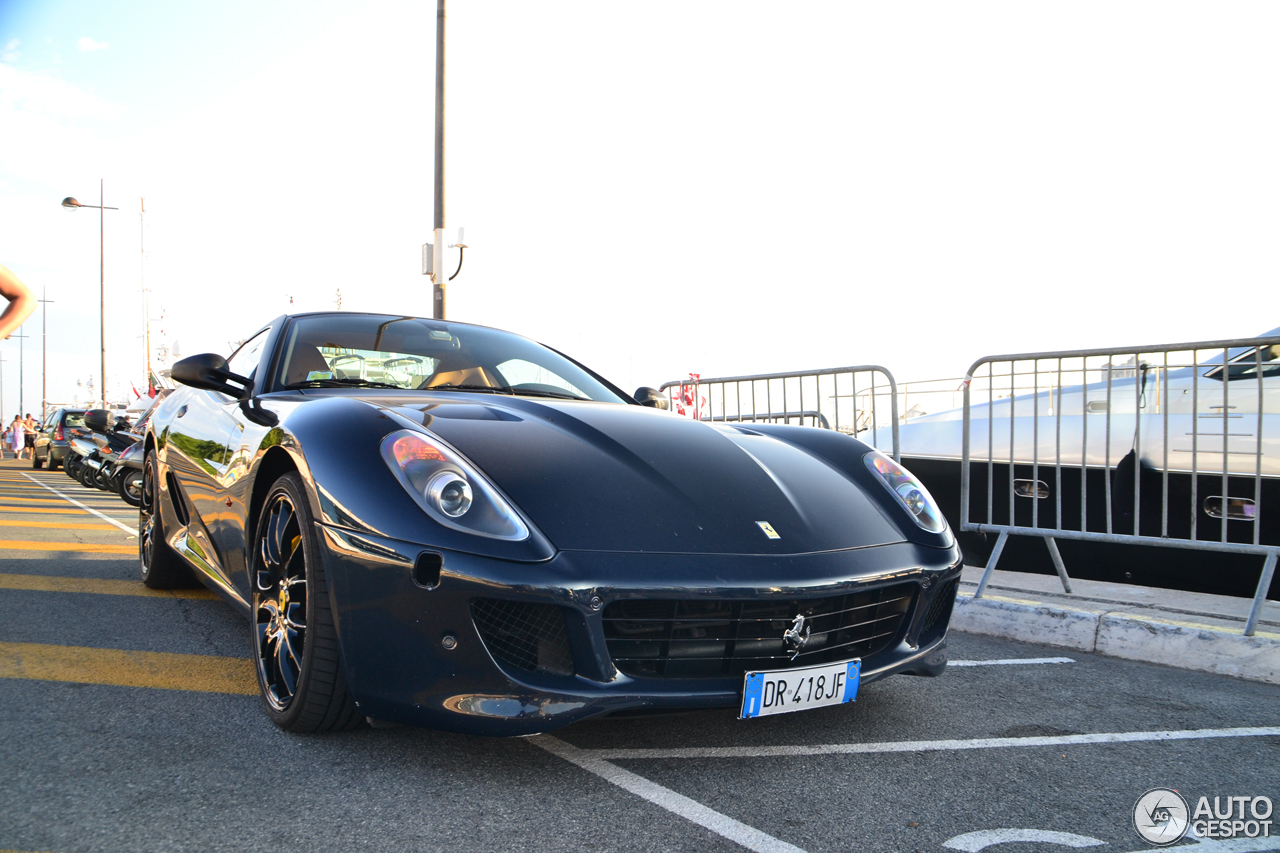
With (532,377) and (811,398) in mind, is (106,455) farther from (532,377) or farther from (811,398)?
(532,377)

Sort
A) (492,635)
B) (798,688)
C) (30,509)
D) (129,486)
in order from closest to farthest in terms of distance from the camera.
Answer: (492,635), (798,688), (30,509), (129,486)

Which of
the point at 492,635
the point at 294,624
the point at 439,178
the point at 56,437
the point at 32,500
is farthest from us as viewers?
the point at 56,437

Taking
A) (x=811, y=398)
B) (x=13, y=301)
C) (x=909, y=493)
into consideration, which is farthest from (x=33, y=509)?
(x=909, y=493)

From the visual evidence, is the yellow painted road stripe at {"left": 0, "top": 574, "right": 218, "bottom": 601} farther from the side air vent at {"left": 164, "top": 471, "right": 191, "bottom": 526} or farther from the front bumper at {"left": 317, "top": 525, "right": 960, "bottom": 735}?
the front bumper at {"left": 317, "top": 525, "right": 960, "bottom": 735}

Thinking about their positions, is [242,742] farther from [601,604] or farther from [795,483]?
[795,483]

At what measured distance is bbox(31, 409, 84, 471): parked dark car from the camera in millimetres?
18828

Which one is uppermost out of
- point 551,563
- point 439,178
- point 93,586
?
point 439,178

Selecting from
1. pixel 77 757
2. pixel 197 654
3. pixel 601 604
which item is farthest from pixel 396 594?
pixel 197 654

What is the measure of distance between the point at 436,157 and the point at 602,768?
7.48m

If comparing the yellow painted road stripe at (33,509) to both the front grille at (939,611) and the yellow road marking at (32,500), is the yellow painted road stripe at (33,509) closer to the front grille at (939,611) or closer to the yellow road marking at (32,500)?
the yellow road marking at (32,500)

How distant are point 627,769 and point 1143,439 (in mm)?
4031

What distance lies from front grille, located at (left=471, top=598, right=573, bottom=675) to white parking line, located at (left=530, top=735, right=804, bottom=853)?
36 cm

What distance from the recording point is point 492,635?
6.79ft

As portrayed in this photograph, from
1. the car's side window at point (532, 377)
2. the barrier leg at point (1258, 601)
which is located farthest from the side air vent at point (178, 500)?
the barrier leg at point (1258, 601)
